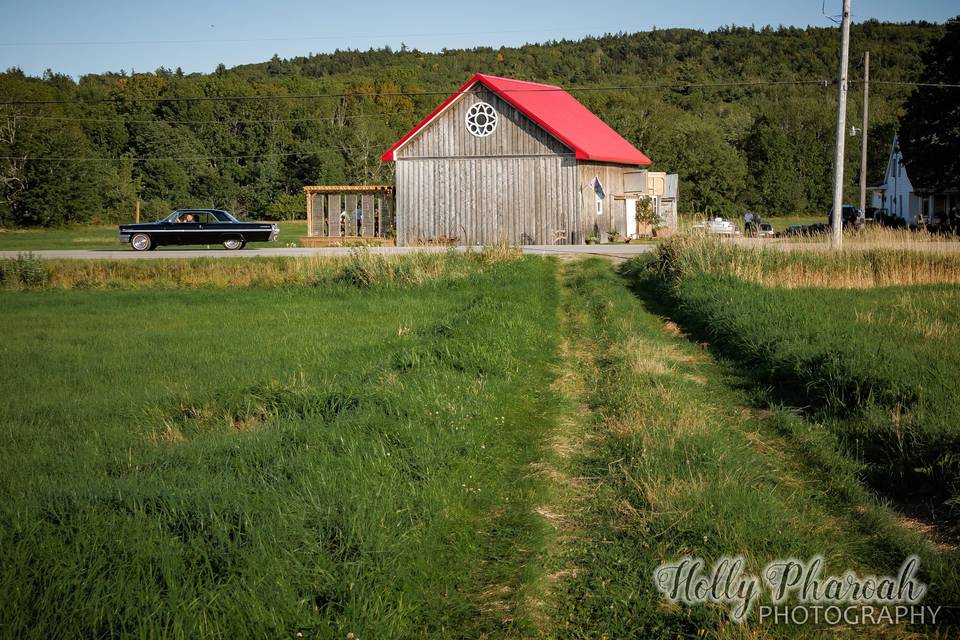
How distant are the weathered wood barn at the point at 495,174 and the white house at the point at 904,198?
2750cm

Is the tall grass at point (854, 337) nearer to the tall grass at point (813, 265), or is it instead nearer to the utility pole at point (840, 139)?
the tall grass at point (813, 265)

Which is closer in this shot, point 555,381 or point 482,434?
point 482,434

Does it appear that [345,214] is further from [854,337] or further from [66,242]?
[854,337]

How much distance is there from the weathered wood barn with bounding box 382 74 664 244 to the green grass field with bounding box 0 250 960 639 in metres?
24.8

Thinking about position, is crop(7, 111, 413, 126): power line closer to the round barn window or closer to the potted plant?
the potted plant

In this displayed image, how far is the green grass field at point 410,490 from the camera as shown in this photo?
4453 millimetres

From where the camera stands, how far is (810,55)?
123312 mm

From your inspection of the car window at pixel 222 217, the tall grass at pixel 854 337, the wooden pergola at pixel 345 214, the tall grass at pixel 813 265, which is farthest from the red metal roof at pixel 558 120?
the tall grass at pixel 813 265

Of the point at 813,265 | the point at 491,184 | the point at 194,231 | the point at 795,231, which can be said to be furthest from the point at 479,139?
the point at 813,265

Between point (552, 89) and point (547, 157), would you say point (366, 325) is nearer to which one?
point (547, 157)

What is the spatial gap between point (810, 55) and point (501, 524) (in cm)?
13213

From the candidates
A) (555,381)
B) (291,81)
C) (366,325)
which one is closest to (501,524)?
(555,381)

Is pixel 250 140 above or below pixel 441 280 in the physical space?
above

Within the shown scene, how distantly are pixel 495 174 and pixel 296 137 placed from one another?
5345 cm
